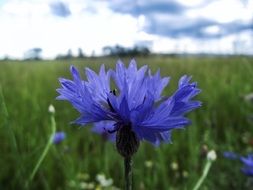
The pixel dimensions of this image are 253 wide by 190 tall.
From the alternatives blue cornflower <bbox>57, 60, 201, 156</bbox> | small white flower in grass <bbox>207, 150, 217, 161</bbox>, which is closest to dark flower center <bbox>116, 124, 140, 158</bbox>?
blue cornflower <bbox>57, 60, 201, 156</bbox>

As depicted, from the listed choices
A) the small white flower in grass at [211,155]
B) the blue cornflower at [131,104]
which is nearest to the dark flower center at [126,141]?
the blue cornflower at [131,104]

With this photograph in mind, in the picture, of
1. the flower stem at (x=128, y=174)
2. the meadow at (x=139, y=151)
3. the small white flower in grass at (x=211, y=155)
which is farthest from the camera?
the meadow at (x=139, y=151)

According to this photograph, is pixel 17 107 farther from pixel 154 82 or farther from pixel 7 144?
pixel 154 82

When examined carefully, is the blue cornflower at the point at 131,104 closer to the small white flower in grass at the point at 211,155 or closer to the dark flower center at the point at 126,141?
the dark flower center at the point at 126,141

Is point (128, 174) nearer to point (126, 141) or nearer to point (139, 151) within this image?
point (126, 141)

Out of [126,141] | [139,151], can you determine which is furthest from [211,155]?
[139,151]

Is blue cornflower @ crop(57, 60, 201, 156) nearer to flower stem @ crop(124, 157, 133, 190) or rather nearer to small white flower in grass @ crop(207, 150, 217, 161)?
flower stem @ crop(124, 157, 133, 190)

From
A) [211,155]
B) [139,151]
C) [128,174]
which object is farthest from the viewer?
[139,151]
